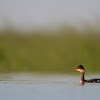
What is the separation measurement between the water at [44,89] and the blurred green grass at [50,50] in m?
2.59

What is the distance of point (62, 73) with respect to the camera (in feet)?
49.6

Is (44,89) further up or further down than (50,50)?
further down

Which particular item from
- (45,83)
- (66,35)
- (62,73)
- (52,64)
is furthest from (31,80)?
(66,35)

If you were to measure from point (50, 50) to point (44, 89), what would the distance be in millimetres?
6429

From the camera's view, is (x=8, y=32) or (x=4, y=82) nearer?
(x=4, y=82)

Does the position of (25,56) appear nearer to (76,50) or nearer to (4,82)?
(76,50)

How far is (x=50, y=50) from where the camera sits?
17.0 m

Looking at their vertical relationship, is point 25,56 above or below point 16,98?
above

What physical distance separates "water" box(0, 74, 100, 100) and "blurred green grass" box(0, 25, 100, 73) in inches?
102

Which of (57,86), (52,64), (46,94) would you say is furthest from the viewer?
(52,64)

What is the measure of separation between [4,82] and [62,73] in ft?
11.2

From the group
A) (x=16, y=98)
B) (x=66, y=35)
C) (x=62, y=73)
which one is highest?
(x=66, y=35)

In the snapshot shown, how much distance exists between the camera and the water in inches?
368

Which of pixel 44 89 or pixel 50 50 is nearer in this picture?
pixel 44 89
